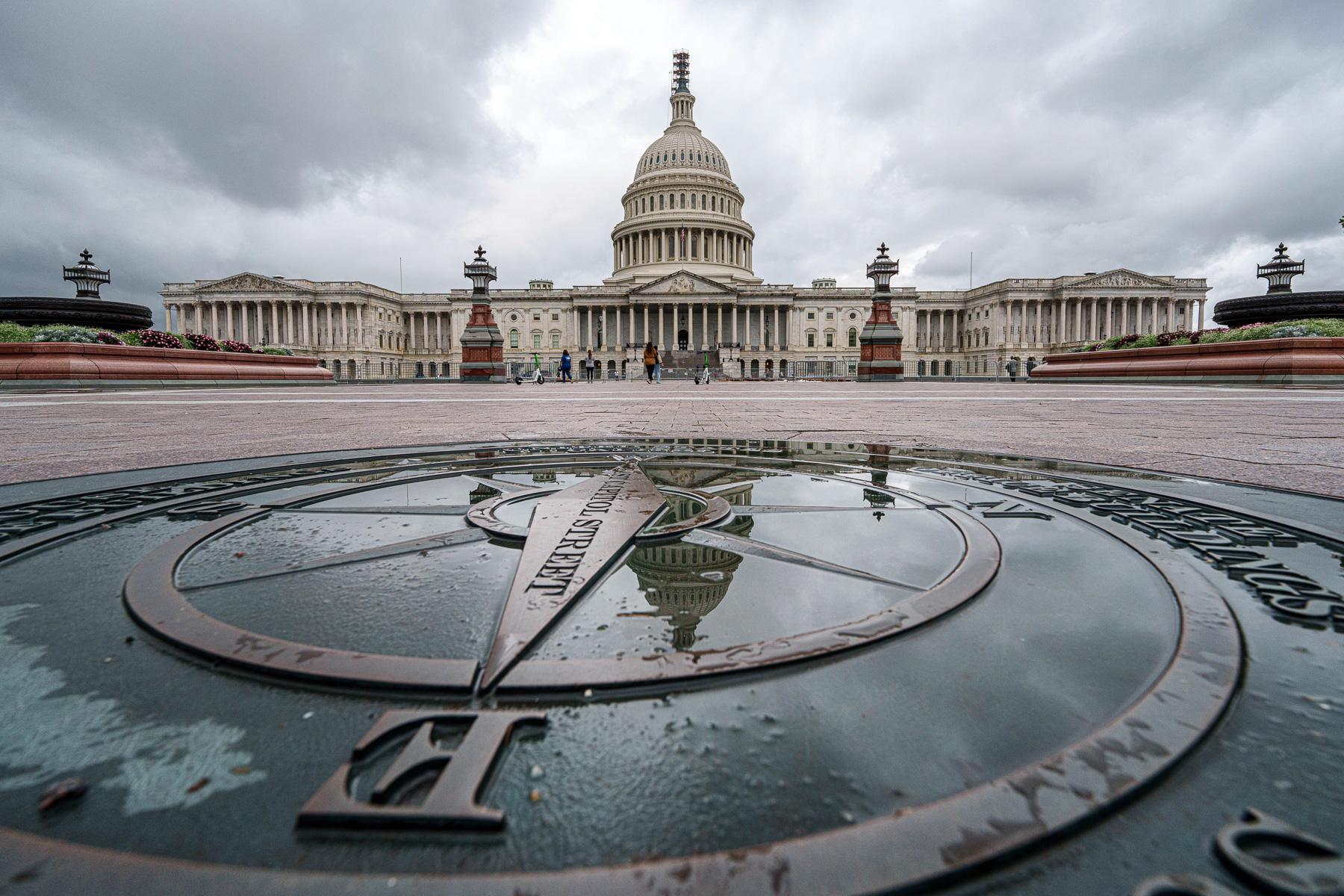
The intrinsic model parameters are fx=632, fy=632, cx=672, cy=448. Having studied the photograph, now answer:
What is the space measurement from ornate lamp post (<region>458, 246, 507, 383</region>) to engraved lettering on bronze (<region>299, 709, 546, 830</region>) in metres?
27.6

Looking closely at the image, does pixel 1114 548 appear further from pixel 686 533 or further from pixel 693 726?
pixel 693 726

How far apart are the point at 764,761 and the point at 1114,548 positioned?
143 cm

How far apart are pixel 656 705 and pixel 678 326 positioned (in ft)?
233

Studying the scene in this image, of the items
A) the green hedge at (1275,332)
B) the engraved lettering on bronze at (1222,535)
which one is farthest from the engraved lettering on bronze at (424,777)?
the green hedge at (1275,332)

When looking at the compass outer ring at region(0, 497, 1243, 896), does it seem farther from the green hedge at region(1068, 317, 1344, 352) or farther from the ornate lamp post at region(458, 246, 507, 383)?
the ornate lamp post at region(458, 246, 507, 383)

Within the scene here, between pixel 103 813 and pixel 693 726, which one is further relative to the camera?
pixel 693 726

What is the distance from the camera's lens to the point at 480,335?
27016 millimetres

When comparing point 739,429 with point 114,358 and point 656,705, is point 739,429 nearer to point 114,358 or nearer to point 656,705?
point 656,705

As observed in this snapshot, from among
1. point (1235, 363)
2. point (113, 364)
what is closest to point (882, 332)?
point (1235, 363)

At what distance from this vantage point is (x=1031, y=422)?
20.2 feet

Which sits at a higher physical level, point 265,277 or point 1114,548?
point 265,277

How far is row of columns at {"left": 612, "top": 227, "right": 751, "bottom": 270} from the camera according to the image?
7088 centimetres

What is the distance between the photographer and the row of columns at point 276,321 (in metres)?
71.8

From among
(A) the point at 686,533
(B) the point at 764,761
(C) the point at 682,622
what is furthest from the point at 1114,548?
(B) the point at 764,761
